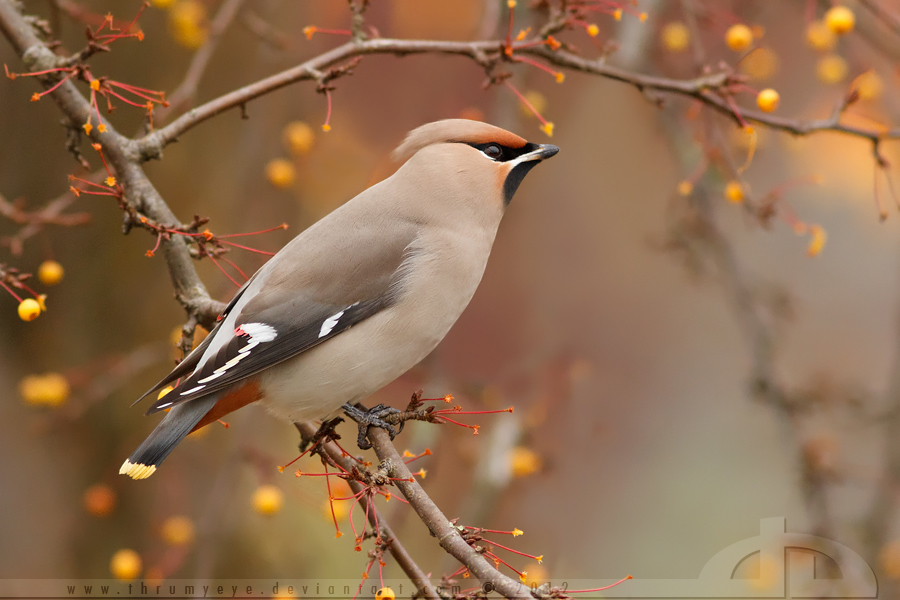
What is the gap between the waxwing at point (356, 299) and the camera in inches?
89.1

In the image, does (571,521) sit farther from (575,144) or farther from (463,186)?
(463,186)

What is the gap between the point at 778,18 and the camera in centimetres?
540

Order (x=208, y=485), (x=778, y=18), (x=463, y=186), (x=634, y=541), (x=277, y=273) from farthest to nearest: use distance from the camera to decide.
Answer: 1. (x=634, y=541)
2. (x=778, y=18)
3. (x=208, y=485)
4. (x=463, y=186)
5. (x=277, y=273)

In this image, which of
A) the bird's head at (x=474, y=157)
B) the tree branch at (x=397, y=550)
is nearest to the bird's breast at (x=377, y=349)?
the tree branch at (x=397, y=550)

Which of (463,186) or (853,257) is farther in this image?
(853,257)

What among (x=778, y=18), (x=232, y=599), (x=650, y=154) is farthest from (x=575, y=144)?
(x=232, y=599)

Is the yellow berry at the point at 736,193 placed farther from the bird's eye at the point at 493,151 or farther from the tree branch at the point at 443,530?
the tree branch at the point at 443,530

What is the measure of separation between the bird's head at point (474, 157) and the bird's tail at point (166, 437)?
36.3 inches

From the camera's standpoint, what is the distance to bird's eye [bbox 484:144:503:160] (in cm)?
259

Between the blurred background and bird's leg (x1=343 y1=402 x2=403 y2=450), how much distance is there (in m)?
0.62

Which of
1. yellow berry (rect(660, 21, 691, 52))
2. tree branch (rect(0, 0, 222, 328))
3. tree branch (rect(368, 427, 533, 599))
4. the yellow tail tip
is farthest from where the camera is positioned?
yellow berry (rect(660, 21, 691, 52))

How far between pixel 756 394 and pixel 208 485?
257cm

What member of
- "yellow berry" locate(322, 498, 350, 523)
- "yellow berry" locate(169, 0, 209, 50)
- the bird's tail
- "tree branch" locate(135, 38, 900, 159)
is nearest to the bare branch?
"yellow berry" locate(169, 0, 209, 50)

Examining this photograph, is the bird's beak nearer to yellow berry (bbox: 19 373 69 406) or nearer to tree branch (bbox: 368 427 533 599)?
tree branch (bbox: 368 427 533 599)
